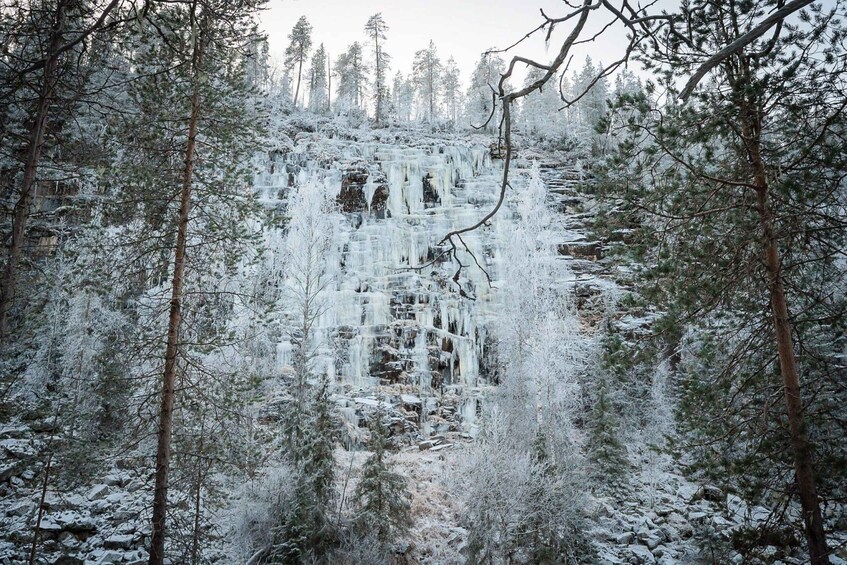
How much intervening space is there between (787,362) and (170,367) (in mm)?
6353

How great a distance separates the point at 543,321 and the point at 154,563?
38.8 feet

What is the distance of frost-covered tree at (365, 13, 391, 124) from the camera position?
3669 cm

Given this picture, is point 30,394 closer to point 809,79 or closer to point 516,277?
point 516,277

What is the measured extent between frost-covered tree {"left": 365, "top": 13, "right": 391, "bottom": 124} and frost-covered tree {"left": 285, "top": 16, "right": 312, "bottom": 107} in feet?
20.7

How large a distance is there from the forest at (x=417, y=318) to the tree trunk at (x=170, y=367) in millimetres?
35

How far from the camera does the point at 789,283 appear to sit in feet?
12.2

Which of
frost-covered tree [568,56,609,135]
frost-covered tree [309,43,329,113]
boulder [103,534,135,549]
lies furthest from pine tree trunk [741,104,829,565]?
frost-covered tree [309,43,329,113]

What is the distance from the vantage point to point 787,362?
3695mm

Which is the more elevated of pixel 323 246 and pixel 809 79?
pixel 323 246

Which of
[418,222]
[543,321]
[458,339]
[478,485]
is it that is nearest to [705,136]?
[478,485]

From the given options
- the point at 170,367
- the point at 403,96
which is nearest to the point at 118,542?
the point at 170,367

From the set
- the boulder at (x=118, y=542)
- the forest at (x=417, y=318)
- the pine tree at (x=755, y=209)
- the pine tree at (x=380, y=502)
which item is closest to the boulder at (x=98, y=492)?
the forest at (x=417, y=318)

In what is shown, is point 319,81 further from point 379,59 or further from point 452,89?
point 452,89

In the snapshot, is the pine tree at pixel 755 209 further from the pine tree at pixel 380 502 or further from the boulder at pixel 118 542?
the boulder at pixel 118 542
